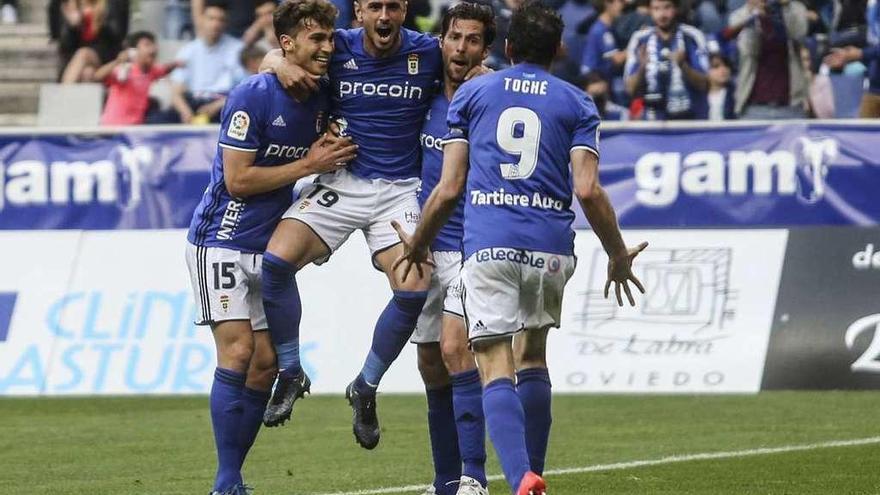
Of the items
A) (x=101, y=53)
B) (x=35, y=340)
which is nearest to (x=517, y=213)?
(x=35, y=340)

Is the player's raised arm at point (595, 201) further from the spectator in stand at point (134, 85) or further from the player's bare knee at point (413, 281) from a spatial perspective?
the spectator in stand at point (134, 85)

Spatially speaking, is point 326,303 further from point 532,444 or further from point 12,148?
point 532,444

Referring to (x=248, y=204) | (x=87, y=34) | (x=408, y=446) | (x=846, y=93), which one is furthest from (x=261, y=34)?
(x=248, y=204)

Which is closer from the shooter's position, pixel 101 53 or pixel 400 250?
pixel 400 250

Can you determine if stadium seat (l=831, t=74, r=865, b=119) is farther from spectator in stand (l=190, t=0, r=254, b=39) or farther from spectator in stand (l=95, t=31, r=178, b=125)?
spectator in stand (l=95, t=31, r=178, b=125)

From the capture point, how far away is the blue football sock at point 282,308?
9594mm

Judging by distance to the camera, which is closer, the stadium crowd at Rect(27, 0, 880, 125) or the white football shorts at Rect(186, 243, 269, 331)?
the white football shorts at Rect(186, 243, 269, 331)

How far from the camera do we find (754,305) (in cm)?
1466

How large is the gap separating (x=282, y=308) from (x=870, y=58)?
31.4ft

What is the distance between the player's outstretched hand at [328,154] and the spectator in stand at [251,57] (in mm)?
9338

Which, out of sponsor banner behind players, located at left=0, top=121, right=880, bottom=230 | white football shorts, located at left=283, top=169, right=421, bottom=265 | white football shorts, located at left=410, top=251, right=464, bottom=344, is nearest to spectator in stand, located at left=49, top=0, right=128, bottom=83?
sponsor banner behind players, located at left=0, top=121, right=880, bottom=230

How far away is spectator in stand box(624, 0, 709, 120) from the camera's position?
17.7m

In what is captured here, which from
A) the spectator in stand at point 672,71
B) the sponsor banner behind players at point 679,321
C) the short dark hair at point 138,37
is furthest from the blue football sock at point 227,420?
the short dark hair at point 138,37

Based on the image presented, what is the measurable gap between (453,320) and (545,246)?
3.50 feet
